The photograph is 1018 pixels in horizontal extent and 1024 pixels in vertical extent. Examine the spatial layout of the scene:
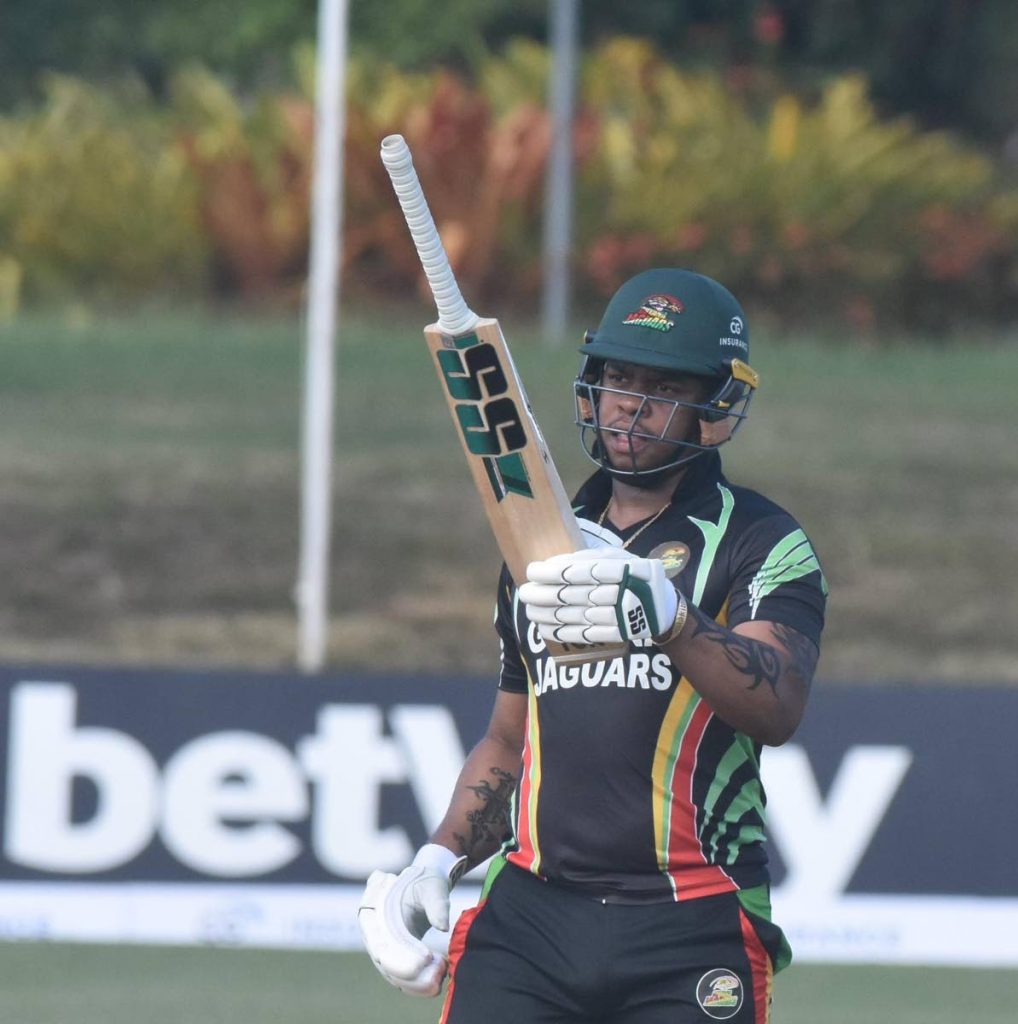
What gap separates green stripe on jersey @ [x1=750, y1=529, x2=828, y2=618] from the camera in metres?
3.48

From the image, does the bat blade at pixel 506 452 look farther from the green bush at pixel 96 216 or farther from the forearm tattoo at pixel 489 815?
the green bush at pixel 96 216

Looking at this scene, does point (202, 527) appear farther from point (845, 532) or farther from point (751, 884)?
point (751, 884)

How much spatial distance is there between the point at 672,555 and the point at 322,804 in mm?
4650

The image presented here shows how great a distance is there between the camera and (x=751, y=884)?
362 cm

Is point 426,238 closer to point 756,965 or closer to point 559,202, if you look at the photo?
point 756,965

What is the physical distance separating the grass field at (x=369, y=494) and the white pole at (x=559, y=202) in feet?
1.20

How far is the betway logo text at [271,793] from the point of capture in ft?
26.0

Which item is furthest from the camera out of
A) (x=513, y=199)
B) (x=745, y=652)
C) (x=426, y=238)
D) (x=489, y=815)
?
(x=513, y=199)

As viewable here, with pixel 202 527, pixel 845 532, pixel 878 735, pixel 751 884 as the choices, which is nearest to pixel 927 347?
pixel 845 532

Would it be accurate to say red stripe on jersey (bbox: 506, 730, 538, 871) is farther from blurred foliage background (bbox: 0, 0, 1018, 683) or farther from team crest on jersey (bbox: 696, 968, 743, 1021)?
blurred foliage background (bbox: 0, 0, 1018, 683)

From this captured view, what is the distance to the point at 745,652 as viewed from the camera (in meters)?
3.29

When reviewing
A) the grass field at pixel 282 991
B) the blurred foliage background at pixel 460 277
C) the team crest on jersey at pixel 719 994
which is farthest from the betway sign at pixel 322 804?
the team crest on jersey at pixel 719 994

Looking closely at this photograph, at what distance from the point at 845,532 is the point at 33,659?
5.03 m

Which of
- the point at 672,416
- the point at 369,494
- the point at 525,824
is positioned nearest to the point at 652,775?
the point at 525,824
